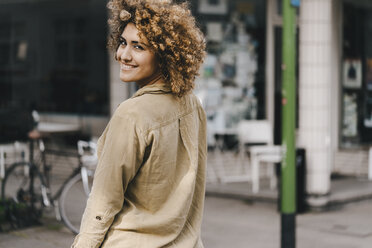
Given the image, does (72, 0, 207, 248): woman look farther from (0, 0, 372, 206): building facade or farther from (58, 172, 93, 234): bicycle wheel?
(0, 0, 372, 206): building facade

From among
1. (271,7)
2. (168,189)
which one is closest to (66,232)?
(168,189)

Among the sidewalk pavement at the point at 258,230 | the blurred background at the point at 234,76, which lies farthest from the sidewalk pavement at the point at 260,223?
the blurred background at the point at 234,76

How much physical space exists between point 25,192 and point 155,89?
212 inches

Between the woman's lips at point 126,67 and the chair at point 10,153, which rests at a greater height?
the woman's lips at point 126,67

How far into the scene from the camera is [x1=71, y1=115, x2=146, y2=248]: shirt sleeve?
1.99 meters

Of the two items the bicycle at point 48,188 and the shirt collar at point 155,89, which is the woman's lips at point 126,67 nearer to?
the shirt collar at point 155,89

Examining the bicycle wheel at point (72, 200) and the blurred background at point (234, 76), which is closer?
the bicycle wheel at point (72, 200)

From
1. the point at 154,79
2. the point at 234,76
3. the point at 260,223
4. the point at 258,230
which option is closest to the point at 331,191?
the point at 260,223

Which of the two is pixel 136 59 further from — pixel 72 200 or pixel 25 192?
pixel 25 192

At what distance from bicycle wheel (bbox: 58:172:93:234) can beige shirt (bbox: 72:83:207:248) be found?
→ 443 centimetres

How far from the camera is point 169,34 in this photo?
7.06ft

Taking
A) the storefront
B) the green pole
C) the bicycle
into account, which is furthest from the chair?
the green pole

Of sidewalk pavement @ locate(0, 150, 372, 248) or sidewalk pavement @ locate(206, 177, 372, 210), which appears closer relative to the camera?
sidewalk pavement @ locate(0, 150, 372, 248)

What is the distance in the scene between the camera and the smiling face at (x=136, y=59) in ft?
7.11
